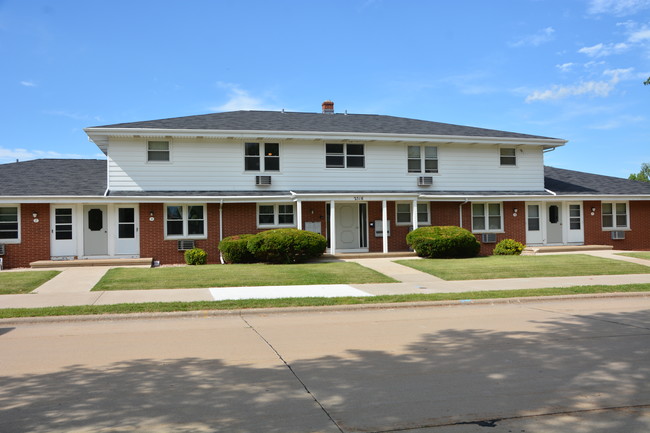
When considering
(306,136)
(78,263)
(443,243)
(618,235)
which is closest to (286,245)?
(306,136)

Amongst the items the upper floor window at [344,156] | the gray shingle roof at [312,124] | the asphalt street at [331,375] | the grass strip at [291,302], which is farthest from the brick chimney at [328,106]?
the asphalt street at [331,375]

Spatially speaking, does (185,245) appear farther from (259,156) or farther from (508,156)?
(508,156)

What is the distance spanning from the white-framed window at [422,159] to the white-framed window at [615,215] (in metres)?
8.73

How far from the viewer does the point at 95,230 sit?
2120 centimetres

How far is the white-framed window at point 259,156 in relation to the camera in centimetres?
2309

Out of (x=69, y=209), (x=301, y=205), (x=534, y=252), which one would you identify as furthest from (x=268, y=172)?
(x=534, y=252)

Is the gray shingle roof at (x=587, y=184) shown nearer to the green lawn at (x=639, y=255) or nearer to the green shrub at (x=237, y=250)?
the green lawn at (x=639, y=255)

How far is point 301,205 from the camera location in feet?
75.0

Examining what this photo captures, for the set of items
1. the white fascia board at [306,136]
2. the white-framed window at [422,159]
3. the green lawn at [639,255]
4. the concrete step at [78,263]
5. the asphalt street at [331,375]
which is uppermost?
the white fascia board at [306,136]

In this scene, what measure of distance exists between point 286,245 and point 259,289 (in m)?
5.30

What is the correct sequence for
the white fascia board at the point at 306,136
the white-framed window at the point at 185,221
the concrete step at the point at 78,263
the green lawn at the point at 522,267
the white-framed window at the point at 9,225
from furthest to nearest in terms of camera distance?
the white-framed window at the point at 185,221 → the white fascia board at the point at 306,136 → the white-framed window at the point at 9,225 → the concrete step at the point at 78,263 → the green lawn at the point at 522,267

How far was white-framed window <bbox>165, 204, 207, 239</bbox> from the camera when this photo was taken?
71.4ft

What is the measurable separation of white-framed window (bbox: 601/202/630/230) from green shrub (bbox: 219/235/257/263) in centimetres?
1728

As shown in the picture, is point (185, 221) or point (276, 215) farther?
point (276, 215)
